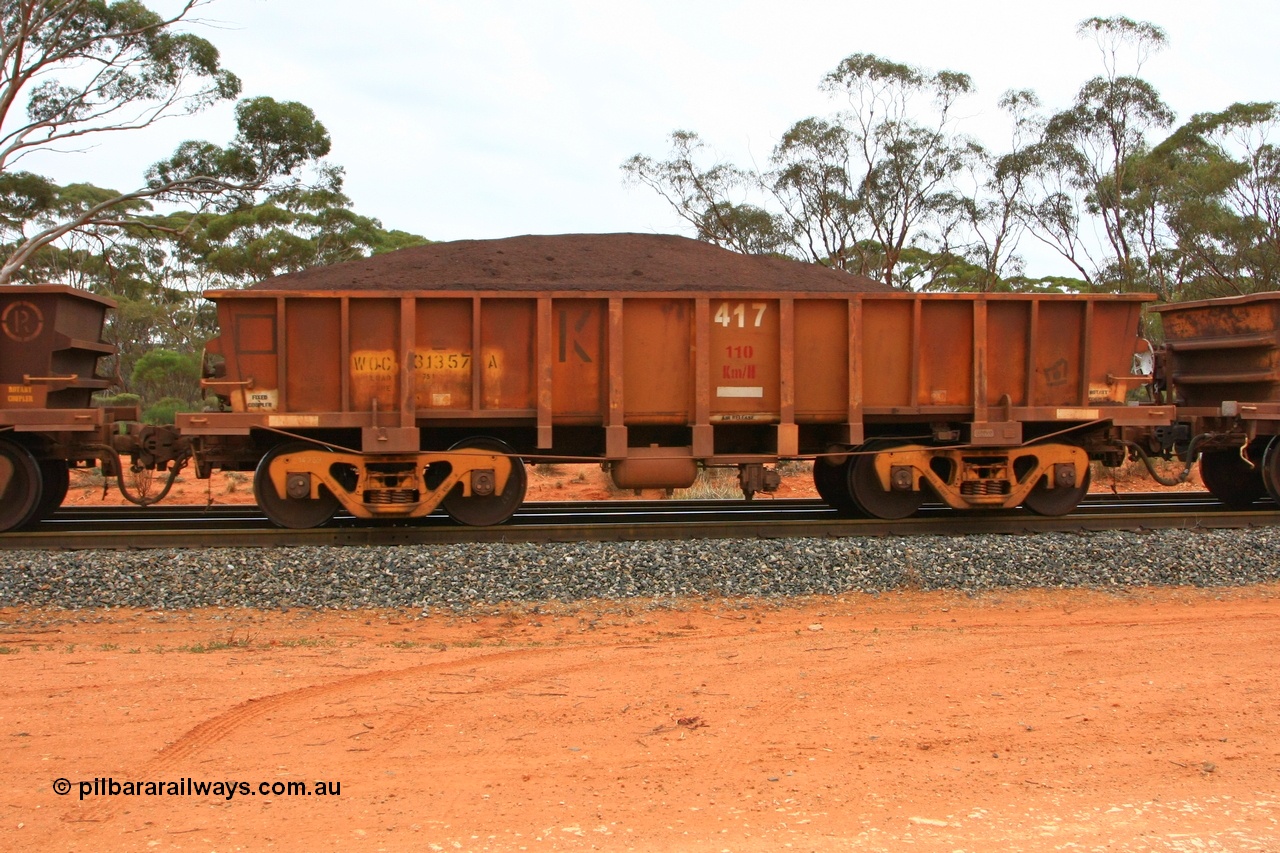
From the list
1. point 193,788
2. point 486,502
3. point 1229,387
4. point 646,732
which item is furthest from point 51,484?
point 1229,387

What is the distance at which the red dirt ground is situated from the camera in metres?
3.79

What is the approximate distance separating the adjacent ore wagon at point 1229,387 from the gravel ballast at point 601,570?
2150mm

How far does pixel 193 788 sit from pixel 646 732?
77.9 inches

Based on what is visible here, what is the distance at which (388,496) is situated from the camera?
938 centimetres

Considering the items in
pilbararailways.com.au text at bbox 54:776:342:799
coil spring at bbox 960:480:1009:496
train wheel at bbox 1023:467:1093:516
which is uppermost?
coil spring at bbox 960:480:1009:496

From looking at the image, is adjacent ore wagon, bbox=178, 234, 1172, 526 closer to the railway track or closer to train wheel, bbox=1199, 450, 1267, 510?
the railway track

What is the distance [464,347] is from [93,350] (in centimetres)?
396

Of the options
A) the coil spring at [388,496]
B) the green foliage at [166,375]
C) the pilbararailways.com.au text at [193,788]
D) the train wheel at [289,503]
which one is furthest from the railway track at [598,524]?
the green foliage at [166,375]

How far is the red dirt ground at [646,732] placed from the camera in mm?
3785

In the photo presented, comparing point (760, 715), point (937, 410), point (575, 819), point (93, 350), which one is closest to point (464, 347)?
point (93, 350)

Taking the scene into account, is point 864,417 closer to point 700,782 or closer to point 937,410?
point 937,410

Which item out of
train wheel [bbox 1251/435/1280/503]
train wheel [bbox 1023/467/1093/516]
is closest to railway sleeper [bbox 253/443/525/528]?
train wheel [bbox 1023/467/1093/516]

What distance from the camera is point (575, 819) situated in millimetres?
3848

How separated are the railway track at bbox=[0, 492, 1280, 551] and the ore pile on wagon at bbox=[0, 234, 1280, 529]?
11.2 inches
